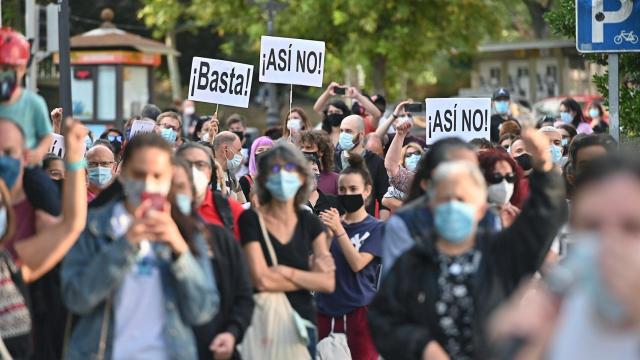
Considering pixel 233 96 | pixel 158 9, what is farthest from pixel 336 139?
pixel 158 9

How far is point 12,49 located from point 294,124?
325 inches

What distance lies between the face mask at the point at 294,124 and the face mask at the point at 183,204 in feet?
26.4

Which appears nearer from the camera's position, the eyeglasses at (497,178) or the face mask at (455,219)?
the face mask at (455,219)

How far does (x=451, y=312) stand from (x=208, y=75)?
9287 mm

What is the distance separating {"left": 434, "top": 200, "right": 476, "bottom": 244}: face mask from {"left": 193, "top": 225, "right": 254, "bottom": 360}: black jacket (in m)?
1.27

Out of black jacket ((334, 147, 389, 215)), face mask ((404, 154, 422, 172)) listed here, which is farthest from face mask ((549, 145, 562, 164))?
black jacket ((334, 147, 389, 215))

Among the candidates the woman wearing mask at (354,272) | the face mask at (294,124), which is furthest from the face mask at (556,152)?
the face mask at (294,124)

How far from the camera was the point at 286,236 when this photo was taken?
26.3ft

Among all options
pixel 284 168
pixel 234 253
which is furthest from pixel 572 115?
pixel 234 253

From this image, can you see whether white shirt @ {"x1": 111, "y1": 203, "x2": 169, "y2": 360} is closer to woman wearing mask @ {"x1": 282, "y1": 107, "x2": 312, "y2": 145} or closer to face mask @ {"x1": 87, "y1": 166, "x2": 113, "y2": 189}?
face mask @ {"x1": 87, "y1": 166, "x2": 113, "y2": 189}

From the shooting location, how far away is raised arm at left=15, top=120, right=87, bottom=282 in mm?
6559

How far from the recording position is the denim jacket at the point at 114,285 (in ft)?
20.3

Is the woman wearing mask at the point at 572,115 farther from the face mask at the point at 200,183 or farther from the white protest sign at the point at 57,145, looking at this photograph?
the face mask at the point at 200,183

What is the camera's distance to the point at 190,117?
36562 mm
